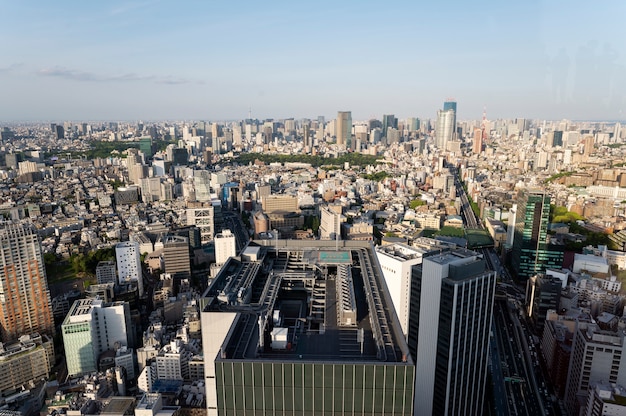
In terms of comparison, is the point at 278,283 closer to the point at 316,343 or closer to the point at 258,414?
the point at 316,343

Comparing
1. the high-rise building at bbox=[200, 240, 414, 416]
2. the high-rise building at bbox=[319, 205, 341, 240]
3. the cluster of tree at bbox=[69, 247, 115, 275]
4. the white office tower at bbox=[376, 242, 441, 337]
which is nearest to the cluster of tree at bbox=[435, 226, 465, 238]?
the high-rise building at bbox=[319, 205, 341, 240]

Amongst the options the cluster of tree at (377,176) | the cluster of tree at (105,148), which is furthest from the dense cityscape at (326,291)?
the cluster of tree at (105,148)

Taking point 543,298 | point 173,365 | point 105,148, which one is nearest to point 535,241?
point 543,298

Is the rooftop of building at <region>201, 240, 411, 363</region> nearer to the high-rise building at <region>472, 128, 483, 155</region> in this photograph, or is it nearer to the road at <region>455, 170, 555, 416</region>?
the road at <region>455, 170, 555, 416</region>

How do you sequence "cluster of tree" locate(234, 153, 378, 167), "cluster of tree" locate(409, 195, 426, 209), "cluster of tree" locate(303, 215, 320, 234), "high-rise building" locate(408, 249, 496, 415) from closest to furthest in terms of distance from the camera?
"high-rise building" locate(408, 249, 496, 415)
"cluster of tree" locate(303, 215, 320, 234)
"cluster of tree" locate(409, 195, 426, 209)
"cluster of tree" locate(234, 153, 378, 167)

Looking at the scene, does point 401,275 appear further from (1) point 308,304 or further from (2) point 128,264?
(2) point 128,264

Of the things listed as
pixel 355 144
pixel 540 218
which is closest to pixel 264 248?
pixel 540 218

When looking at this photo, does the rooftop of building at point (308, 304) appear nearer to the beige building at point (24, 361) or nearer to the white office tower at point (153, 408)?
the white office tower at point (153, 408)

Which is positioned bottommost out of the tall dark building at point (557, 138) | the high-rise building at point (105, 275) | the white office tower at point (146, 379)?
the white office tower at point (146, 379)
